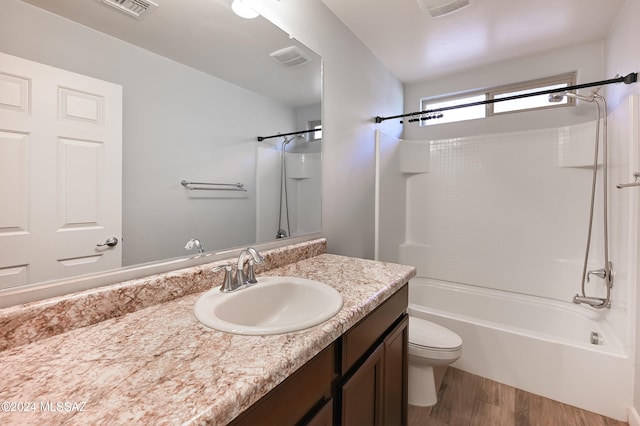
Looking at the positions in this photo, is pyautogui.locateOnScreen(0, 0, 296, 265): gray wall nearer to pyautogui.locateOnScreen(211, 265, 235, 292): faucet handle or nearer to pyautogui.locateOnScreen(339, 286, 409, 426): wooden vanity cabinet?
pyautogui.locateOnScreen(211, 265, 235, 292): faucet handle

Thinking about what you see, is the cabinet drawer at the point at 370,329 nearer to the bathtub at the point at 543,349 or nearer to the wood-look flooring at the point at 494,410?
the wood-look flooring at the point at 494,410

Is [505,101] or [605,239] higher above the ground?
[505,101]

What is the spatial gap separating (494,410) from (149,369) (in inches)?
77.8

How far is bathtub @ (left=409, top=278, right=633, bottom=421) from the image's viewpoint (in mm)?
1607

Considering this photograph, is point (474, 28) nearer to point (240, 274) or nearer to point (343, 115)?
point (343, 115)

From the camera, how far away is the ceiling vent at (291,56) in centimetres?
147

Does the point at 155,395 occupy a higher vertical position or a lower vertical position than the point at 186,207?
lower

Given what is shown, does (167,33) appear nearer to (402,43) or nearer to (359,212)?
(359,212)

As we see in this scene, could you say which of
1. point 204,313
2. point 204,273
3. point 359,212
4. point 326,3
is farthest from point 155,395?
point 326,3

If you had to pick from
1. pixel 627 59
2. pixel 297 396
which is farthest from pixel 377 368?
pixel 627 59

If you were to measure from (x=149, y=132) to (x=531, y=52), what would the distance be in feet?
9.48

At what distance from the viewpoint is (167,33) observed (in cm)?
102

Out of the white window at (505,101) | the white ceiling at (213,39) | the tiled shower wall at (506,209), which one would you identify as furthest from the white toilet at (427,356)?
the white window at (505,101)

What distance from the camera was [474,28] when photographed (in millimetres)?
1986
